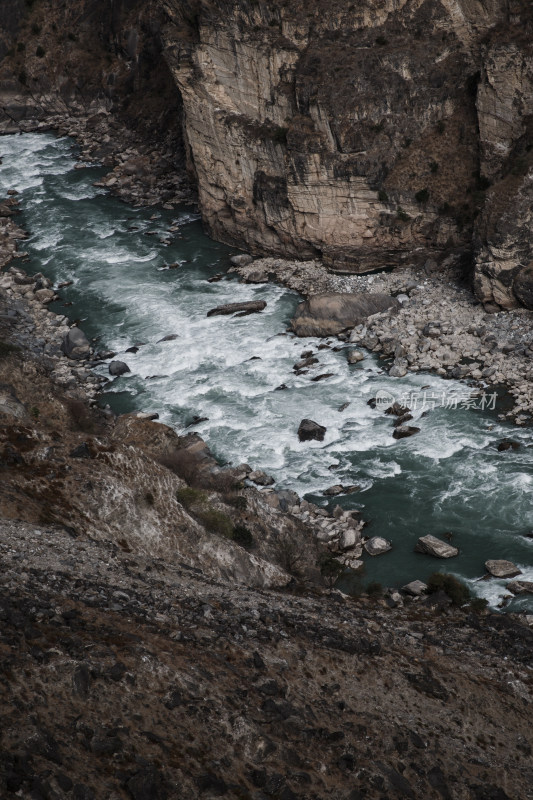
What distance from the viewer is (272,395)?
137 feet

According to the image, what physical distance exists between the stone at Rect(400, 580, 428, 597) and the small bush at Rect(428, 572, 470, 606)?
9.9 inches

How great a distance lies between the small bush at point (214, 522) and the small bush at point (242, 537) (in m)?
0.17

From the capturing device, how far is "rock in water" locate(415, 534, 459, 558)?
31.0 m

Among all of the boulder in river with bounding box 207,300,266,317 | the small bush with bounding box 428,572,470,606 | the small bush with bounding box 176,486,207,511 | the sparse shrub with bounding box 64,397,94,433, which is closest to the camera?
the small bush with bounding box 176,486,207,511

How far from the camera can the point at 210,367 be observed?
4453cm

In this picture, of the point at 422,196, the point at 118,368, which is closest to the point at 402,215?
the point at 422,196

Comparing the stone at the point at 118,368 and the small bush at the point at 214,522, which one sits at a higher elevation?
the small bush at the point at 214,522

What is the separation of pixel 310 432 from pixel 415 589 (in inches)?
422

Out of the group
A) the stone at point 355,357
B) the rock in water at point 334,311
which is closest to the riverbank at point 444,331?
the rock in water at point 334,311

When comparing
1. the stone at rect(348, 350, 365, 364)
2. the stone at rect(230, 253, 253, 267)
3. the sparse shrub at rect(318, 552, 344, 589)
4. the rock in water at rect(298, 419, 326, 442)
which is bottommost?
the sparse shrub at rect(318, 552, 344, 589)

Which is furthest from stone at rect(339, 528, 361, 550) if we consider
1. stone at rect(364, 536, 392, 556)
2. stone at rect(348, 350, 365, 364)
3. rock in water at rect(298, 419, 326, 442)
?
stone at rect(348, 350, 365, 364)

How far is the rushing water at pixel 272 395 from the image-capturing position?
33000mm

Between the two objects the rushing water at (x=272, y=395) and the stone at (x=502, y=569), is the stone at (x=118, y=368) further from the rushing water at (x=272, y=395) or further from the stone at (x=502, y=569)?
the stone at (x=502, y=569)

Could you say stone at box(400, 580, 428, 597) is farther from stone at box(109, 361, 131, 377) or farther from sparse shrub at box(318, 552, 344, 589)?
stone at box(109, 361, 131, 377)
